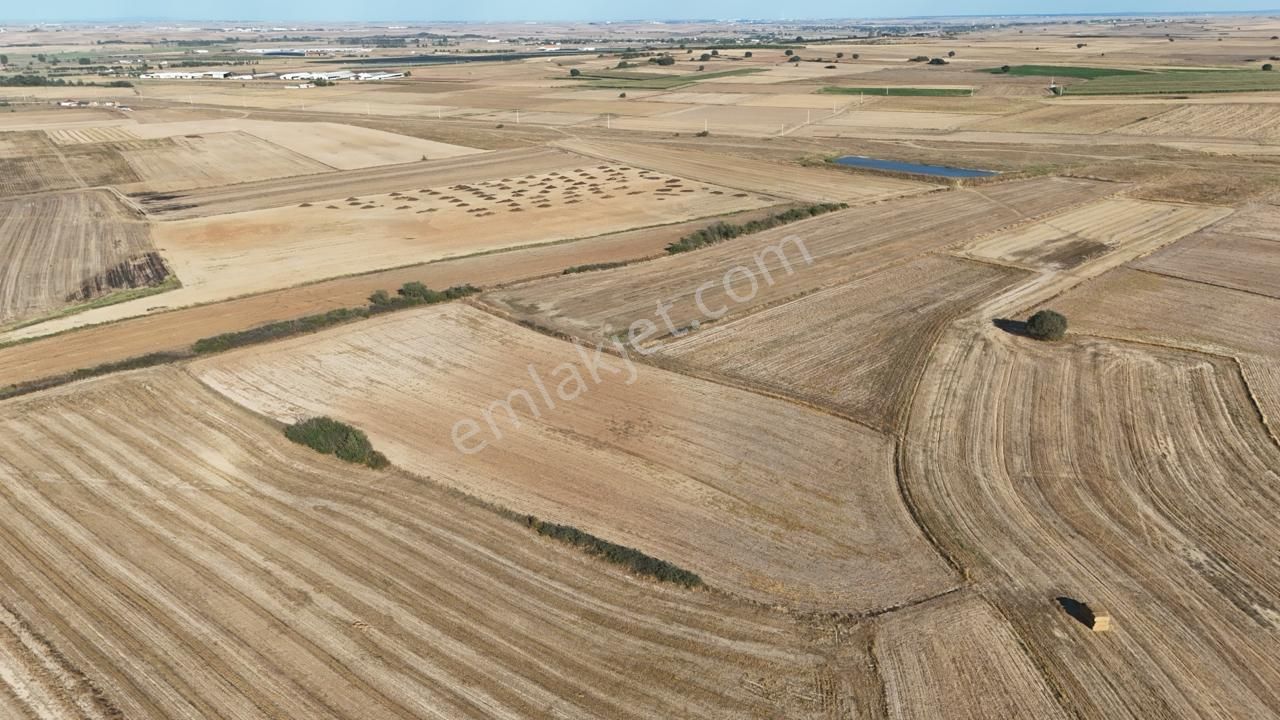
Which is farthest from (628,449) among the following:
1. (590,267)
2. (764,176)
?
(764,176)

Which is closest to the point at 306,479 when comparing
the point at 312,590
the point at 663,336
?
the point at 312,590

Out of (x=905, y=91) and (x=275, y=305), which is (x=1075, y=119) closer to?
(x=905, y=91)

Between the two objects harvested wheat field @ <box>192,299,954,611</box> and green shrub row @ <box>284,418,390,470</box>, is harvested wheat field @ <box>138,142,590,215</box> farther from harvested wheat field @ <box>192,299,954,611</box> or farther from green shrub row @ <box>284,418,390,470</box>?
green shrub row @ <box>284,418,390,470</box>

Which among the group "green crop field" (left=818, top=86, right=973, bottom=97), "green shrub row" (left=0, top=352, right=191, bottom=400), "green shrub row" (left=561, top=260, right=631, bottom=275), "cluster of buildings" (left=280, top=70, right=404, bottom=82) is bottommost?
"green shrub row" (left=0, top=352, right=191, bottom=400)

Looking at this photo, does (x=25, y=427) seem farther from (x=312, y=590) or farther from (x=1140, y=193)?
(x=1140, y=193)

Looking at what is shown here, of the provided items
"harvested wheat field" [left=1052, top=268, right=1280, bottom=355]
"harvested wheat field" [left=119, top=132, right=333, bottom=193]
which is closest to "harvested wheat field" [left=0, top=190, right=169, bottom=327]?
"harvested wheat field" [left=119, top=132, right=333, bottom=193]

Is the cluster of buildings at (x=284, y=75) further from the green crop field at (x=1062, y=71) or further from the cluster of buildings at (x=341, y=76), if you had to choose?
the green crop field at (x=1062, y=71)
